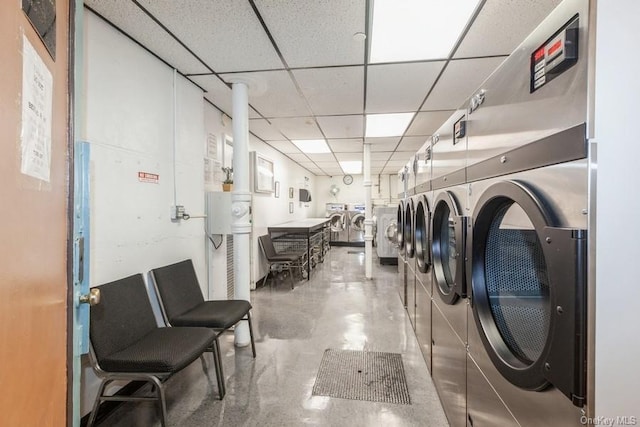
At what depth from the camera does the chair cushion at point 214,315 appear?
202cm

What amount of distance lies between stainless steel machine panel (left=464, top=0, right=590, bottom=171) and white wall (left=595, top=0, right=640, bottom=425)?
36 millimetres

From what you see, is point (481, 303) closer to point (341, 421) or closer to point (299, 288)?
point (341, 421)

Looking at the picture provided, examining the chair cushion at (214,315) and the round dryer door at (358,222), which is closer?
the chair cushion at (214,315)

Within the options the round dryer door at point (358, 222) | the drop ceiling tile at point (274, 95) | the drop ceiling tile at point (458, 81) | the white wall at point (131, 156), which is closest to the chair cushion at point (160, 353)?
the white wall at point (131, 156)

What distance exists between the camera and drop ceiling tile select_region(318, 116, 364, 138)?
3.56m

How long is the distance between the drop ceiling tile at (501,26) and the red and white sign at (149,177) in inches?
97.9

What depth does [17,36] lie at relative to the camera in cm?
55

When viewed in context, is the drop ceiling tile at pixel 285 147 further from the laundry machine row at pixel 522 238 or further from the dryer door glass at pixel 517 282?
the dryer door glass at pixel 517 282

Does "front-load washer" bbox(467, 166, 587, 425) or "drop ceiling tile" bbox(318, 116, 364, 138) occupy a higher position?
"drop ceiling tile" bbox(318, 116, 364, 138)

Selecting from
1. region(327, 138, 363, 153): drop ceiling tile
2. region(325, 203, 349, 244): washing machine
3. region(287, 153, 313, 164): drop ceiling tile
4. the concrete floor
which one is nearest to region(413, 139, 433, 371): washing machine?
the concrete floor

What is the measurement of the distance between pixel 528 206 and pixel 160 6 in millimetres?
2098

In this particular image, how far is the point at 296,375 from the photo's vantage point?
7.02 feet

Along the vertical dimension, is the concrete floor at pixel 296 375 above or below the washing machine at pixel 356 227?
below

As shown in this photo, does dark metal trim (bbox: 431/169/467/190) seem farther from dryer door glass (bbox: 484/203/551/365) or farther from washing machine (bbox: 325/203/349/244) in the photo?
washing machine (bbox: 325/203/349/244)
